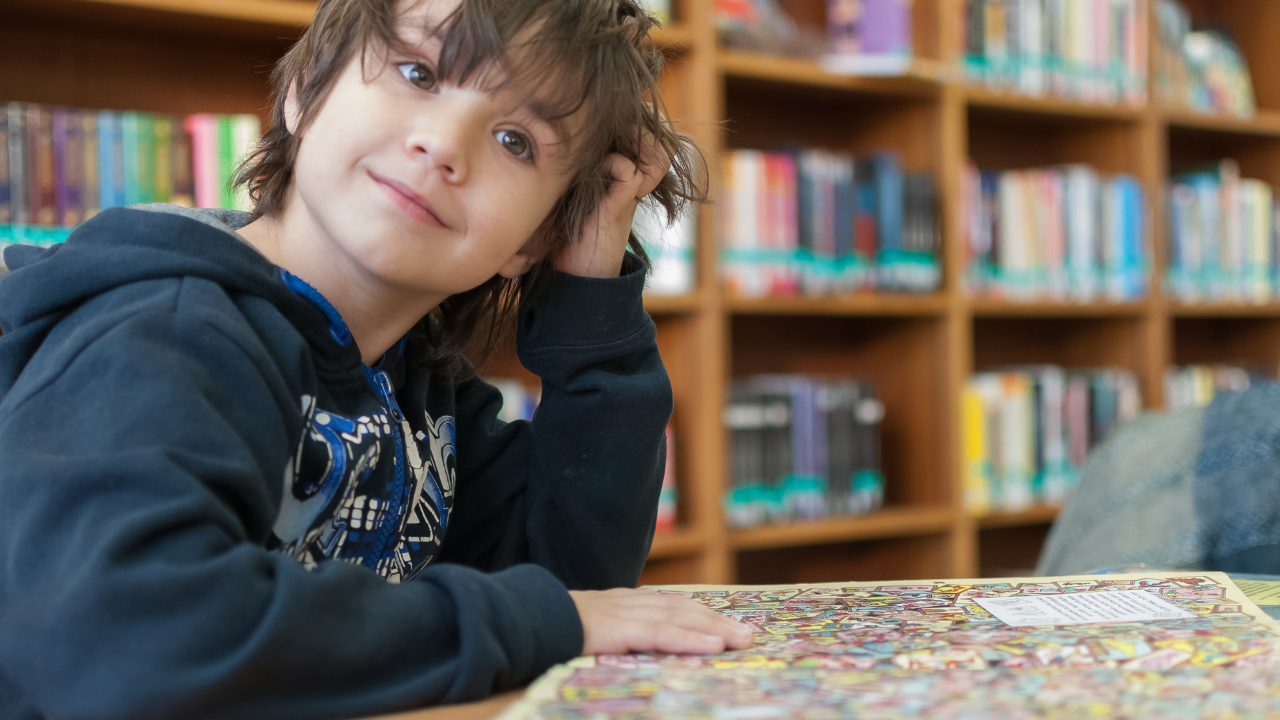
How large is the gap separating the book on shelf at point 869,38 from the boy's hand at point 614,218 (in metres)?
1.43

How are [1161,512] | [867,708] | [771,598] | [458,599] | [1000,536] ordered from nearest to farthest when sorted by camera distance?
[867,708] → [458,599] → [771,598] → [1161,512] → [1000,536]

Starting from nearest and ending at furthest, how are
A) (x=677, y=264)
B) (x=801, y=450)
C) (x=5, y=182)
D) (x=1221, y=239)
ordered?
(x=5, y=182) < (x=677, y=264) < (x=801, y=450) < (x=1221, y=239)

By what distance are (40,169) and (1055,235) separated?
2.16 m

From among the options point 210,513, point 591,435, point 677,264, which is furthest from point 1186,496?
point 210,513

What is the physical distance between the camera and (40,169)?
1494 mm

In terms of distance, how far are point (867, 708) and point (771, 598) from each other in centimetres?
26

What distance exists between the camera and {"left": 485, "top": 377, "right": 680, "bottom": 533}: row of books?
1.88 metres

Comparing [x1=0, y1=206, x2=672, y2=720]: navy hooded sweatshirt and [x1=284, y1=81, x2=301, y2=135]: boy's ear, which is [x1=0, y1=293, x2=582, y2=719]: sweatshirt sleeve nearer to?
[x1=0, y1=206, x2=672, y2=720]: navy hooded sweatshirt

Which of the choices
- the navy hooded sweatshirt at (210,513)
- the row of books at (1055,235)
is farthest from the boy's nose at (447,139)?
the row of books at (1055,235)

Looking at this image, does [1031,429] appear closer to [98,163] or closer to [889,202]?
[889,202]

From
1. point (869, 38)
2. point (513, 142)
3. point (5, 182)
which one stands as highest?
point (869, 38)

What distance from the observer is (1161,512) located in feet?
4.39

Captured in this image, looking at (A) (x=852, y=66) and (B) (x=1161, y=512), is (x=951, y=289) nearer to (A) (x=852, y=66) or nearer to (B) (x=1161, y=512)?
(A) (x=852, y=66)

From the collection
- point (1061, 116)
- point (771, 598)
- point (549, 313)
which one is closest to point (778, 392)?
point (1061, 116)
